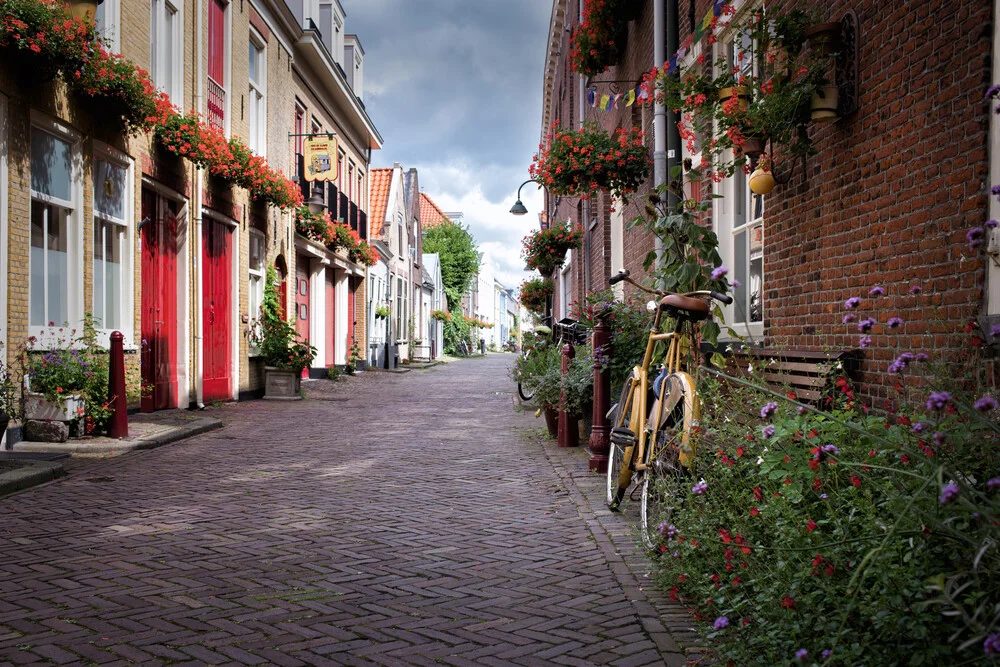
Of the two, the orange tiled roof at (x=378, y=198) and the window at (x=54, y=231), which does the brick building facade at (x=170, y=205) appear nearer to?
the window at (x=54, y=231)

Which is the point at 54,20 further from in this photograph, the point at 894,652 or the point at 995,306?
the point at 894,652

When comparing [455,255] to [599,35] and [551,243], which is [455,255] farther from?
[599,35]

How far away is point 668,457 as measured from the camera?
4.25 m

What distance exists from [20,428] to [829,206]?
6934mm

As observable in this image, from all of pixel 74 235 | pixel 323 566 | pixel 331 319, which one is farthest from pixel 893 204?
pixel 331 319

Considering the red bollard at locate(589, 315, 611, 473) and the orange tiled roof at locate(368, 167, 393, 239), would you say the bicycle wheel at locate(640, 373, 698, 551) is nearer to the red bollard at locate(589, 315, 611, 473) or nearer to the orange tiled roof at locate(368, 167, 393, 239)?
the red bollard at locate(589, 315, 611, 473)

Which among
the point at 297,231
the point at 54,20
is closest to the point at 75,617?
the point at 54,20

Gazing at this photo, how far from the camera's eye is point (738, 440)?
11.0 feet

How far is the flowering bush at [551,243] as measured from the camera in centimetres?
1764

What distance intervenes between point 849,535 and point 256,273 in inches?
548

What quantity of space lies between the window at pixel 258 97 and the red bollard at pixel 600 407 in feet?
33.3

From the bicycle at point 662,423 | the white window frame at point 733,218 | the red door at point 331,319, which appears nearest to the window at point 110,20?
the white window frame at point 733,218

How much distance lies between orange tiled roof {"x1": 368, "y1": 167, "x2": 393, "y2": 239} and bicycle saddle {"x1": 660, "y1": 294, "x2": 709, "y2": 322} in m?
25.4

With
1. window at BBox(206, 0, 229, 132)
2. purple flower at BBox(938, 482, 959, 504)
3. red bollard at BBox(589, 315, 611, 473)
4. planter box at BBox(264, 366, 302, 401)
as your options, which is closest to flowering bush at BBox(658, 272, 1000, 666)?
purple flower at BBox(938, 482, 959, 504)
